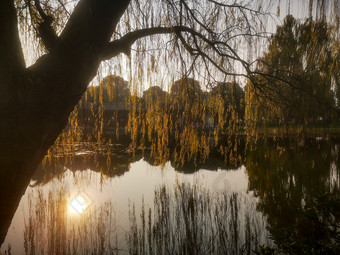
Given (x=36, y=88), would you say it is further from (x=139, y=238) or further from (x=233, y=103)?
(x=139, y=238)

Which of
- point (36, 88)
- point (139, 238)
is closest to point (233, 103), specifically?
point (36, 88)

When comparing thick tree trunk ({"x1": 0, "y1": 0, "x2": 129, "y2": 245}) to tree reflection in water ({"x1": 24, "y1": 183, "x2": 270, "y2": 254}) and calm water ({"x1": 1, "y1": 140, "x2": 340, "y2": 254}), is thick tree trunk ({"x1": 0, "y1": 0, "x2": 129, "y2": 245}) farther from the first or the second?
tree reflection in water ({"x1": 24, "y1": 183, "x2": 270, "y2": 254})

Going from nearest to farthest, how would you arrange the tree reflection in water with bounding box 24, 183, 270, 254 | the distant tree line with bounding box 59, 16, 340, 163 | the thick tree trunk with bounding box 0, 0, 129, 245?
the thick tree trunk with bounding box 0, 0, 129, 245 → the distant tree line with bounding box 59, 16, 340, 163 → the tree reflection in water with bounding box 24, 183, 270, 254

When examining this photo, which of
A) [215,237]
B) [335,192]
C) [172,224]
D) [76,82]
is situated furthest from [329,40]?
[335,192]

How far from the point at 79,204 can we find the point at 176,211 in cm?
235

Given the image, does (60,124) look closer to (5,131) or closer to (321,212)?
(5,131)

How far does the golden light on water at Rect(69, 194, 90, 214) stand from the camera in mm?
4328

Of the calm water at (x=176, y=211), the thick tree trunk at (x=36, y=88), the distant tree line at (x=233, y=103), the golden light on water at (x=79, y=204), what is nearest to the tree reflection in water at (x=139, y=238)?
the calm water at (x=176, y=211)

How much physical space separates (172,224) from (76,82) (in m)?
3.29

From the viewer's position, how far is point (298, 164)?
26.0 feet

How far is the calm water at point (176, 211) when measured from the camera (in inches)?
121

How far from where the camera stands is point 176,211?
3.69 m

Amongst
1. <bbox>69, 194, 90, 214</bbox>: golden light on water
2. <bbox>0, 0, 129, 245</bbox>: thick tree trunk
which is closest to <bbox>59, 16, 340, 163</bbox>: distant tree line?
<bbox>0, 0, 129, 245</bbox>: thick tree trunk

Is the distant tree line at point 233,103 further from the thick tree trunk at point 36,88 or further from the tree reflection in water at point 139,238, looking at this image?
the tree reflection in water at point 139,238
